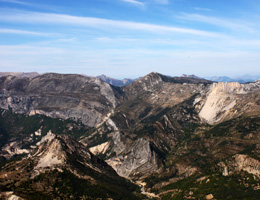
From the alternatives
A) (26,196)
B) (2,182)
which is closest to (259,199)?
(26,196)

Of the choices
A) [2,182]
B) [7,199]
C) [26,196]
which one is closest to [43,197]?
[26,196]

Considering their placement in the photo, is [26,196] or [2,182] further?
[2,182]

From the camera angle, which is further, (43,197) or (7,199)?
(43,197)

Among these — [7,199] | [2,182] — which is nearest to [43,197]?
[7,199]

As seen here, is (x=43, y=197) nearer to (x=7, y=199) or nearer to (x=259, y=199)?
(x=7, y=199)

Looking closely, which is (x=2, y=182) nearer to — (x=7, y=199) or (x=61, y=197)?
(x=7, y=199)

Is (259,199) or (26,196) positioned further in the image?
(259,199)

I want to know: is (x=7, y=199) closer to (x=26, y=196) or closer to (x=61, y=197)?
(x=26, y=196)
